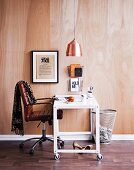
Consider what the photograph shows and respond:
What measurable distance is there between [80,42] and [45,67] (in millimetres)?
722

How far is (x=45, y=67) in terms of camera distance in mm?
5027

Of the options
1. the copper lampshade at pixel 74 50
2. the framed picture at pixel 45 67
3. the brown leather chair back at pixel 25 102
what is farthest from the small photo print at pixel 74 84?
the brown leather chair back at pixel 25 102

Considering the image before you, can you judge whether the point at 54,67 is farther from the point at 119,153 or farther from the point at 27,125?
the point at 119,153

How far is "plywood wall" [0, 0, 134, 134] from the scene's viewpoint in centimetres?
498

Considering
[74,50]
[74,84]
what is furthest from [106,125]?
[74,50]

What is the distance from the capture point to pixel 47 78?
5.04 m

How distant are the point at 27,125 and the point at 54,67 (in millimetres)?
1097

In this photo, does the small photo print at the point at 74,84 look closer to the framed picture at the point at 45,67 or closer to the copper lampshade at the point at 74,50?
the framed picture at the point at 45,67

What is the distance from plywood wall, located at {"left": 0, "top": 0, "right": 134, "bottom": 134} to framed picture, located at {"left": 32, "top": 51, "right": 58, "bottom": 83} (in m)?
0.09

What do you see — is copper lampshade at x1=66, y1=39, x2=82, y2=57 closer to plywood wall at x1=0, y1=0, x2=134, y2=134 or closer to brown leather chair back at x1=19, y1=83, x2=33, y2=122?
plywood wall at x1=0, y1=0, x2=134, y2=134

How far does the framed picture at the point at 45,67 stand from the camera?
5.01 metres

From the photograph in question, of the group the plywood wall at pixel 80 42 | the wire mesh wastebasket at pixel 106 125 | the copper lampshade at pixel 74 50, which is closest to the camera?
the copper lampshade at pixel 74 50

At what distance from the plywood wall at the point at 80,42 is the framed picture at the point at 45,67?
0.29ft

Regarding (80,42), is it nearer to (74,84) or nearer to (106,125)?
(74,84)
